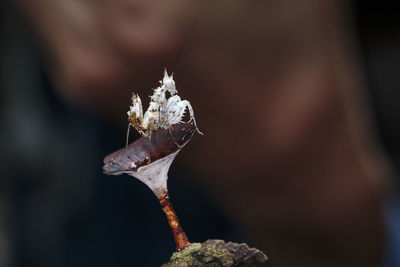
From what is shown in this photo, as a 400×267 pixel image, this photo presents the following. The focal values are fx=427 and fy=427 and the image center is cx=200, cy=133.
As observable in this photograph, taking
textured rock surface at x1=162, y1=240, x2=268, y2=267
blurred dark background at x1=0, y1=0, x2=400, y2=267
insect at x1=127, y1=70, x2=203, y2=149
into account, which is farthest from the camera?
blurred dark background at x1=0, y1=0, x2=400, y2=267

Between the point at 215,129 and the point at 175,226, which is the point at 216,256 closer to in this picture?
the point at 175,226

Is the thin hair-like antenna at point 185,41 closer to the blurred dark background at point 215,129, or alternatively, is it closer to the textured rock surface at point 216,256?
the blurred dark background at point 215,129

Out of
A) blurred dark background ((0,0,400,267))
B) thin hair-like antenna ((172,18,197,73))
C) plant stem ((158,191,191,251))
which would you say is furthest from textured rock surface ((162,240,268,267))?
thin hair-like antenna ((172,18,197,73))

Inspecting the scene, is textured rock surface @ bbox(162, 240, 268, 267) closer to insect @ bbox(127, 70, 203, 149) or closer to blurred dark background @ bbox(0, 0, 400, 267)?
blurred dark background @ bbox(0, 0, 400, 267)

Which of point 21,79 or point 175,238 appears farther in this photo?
point 21,79

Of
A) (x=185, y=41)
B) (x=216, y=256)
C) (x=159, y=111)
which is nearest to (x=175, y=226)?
(x=216, y=256)

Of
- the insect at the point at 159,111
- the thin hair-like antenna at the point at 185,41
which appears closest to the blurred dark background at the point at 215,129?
the thin hair-like antenna at the point at 185,41

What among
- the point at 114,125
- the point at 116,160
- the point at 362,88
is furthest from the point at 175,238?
the point at 362,88

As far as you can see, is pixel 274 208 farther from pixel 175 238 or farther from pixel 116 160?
pixel 116 160
